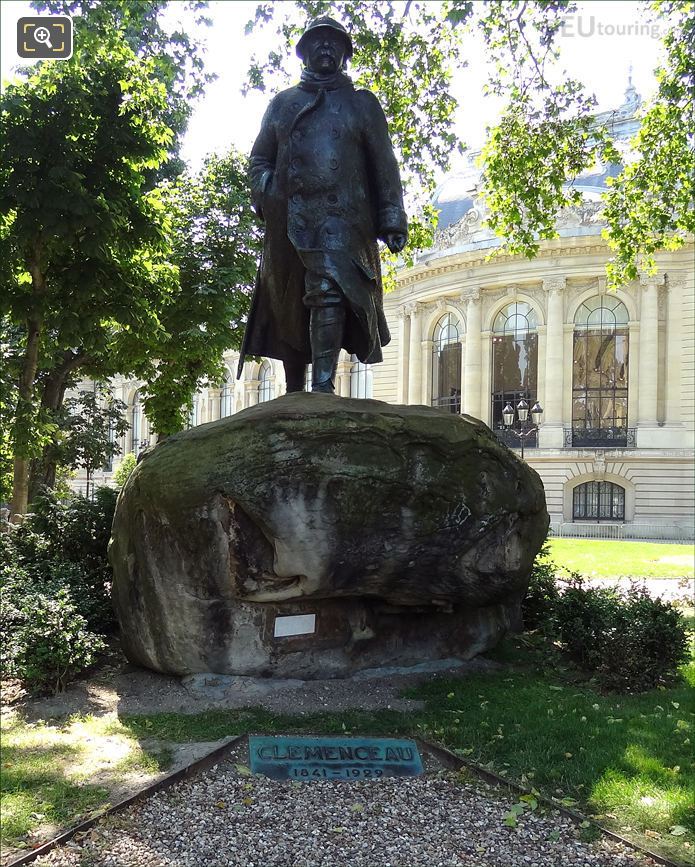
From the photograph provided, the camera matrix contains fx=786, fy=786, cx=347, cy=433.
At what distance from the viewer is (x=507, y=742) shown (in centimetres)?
454

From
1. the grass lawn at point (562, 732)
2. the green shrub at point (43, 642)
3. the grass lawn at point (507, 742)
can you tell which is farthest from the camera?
the green shrub at point (43, 642)

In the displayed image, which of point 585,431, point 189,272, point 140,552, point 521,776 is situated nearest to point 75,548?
point 140,552

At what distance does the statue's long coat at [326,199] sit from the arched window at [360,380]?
41.1 m

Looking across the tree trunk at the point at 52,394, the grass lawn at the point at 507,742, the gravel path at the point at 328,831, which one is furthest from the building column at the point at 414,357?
the gravel path at the point at 328,831

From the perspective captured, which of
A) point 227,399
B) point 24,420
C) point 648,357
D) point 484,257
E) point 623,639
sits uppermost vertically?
point 484,257

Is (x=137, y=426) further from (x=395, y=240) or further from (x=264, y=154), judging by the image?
(x=395, y=240)

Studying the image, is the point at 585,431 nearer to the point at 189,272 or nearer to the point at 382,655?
the point at 189,272

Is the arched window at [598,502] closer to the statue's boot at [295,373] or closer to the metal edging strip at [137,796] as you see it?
the statue's boot at [295,373]

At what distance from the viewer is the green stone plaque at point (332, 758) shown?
406 cm

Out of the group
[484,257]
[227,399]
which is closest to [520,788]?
[484,257]

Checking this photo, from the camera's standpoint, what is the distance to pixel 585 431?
1534 inches

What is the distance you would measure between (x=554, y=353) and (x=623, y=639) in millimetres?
34974

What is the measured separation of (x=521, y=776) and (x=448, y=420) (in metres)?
2.21

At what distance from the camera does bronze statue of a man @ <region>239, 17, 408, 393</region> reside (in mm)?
5473
